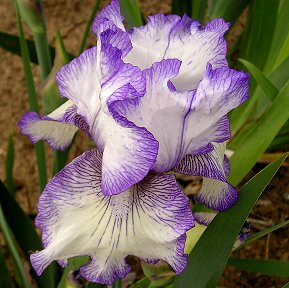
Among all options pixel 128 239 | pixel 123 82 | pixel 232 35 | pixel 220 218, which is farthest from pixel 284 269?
pixel 232 35

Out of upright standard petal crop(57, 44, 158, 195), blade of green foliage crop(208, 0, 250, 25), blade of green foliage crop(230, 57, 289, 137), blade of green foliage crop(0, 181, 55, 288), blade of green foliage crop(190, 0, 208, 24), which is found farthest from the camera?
blade of green foliage crop(230, 57, 289, 137)

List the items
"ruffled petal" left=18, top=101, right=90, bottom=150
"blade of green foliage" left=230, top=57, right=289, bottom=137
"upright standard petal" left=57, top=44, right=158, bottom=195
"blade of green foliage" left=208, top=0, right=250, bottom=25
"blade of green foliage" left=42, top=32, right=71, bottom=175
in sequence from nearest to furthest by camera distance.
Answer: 1. "upright standard petal" left=57, top=44, right=158, bottom=195
2. "ruffled petal" left=18, top=101, right=90, bottom=150
3. "blade of green foliage" left=42, top=32, right=71, bottom=175
4. "blade of green foliage" left=208, top=0, right=250, bottom=25
5. "blade of green foliage" left=230, top=57, right=289, bottom=137

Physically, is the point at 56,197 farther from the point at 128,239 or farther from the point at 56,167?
the point at 56,167

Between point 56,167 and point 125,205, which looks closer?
point 125,205

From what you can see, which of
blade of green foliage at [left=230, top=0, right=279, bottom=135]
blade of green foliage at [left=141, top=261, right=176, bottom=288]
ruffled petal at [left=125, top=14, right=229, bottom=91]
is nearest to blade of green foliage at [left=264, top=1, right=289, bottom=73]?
blade of green foliage at [left=230, top=0, right=279, bottom=135]

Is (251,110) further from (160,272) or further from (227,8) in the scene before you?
(160,272)

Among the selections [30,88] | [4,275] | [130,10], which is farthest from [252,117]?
[4,275]

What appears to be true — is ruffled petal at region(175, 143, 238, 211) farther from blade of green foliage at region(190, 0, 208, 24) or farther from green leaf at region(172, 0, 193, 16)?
green leaf at region(172, 0, 193, 16)
